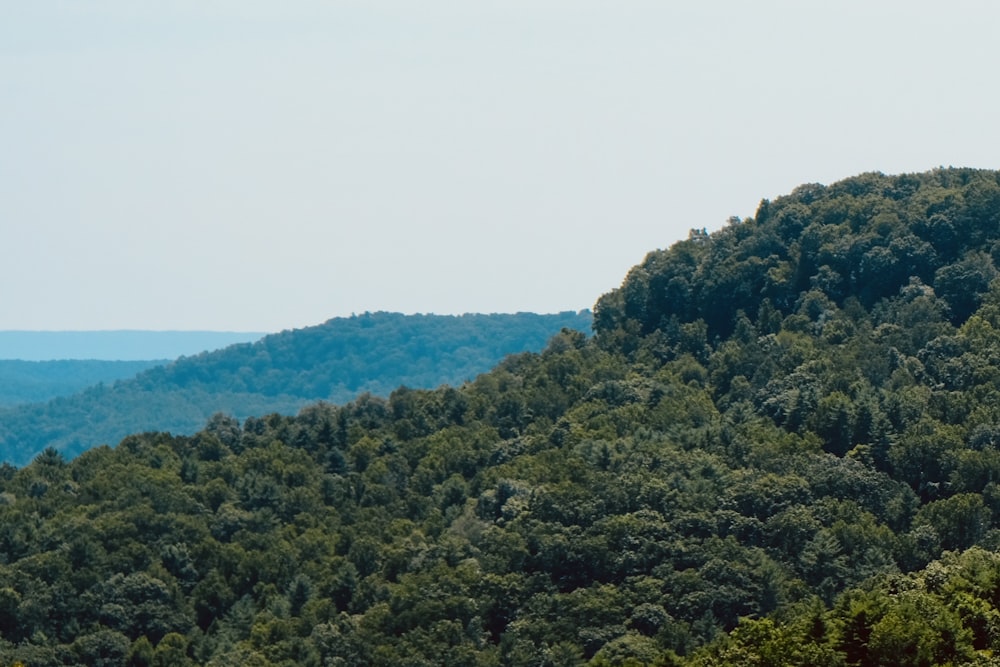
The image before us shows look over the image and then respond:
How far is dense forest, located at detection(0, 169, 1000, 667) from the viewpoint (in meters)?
87.4

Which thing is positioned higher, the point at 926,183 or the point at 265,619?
the point at 926,183

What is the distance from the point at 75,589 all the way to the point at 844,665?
55.5 meters

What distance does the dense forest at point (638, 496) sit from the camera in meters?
87.4

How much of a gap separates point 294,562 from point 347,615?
12246 millimetres

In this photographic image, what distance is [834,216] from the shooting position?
131 m

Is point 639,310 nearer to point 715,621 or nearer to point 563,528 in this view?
point 563,528

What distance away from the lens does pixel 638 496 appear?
3885 inches

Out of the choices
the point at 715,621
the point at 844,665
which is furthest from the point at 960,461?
the point at 844,665

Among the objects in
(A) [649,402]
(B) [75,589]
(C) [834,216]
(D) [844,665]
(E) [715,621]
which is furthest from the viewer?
(C) [834,216]

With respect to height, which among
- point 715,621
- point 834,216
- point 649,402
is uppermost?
point 834,216

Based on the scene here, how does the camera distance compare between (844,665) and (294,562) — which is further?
(294,562)

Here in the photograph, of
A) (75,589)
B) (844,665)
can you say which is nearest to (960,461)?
(844,665)

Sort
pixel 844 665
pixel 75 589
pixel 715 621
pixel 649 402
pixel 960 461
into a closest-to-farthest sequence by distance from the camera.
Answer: pixel 844 665
pixel 715 621
pixel 960 461
pixel 75 589
pixel 649 402

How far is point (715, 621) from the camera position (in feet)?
283
